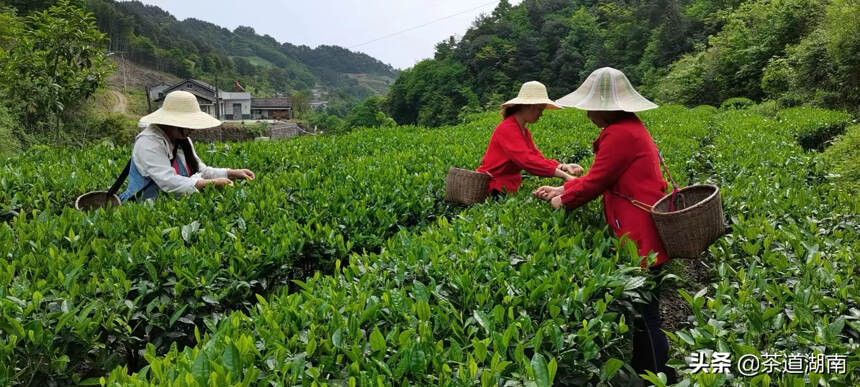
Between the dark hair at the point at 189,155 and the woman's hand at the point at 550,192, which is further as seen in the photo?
the dark hair at the point at 189,155

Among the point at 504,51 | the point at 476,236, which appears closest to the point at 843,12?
the point at 476,236

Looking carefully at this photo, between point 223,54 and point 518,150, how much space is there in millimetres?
94580

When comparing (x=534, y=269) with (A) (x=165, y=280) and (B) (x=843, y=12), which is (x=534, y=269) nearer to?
(A) (x=165, y=280)

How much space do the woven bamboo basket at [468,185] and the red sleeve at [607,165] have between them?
1.12 m

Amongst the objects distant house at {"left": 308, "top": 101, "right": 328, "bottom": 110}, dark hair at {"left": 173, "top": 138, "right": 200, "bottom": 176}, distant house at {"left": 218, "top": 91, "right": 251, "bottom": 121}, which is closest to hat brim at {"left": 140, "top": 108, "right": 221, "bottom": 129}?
dark hair at {"left": 173, "top": 138, "right": 200, "bottom": 176}

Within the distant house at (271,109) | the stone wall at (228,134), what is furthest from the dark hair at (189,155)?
the distant house at (271,109)

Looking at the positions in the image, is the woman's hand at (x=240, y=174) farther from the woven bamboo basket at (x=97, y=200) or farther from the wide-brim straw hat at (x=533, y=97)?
the wide-brim straw hat at (x=533, y=97)

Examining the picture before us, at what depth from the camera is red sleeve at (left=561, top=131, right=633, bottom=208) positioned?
2.58 m

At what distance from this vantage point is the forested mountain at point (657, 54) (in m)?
15.5

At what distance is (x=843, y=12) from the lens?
40.3 ft

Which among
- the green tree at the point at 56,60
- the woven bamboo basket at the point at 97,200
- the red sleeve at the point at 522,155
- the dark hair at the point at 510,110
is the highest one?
the green tree at the point at 56,60

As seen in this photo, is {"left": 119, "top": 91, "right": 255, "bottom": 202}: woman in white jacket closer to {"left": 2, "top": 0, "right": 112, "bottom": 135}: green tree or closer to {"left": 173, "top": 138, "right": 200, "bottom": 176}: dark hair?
{"left": 173, "top": 138, "right": 200, "bottom": 176}: dark hair

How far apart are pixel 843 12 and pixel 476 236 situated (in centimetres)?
1491

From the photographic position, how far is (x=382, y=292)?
222 cm
